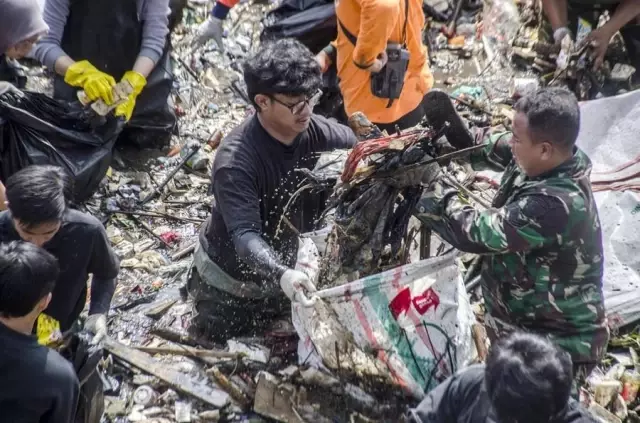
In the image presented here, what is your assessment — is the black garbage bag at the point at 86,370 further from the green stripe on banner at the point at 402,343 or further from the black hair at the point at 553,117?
the black hair at the point at 553,117

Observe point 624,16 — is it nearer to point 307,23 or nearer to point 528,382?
point 307,23

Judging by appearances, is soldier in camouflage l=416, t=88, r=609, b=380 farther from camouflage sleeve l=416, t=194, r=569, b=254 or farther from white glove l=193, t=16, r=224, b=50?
white glove l=193, t=16, r=224, b=50

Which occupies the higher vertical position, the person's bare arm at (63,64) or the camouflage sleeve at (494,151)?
the camouflage sleeve at (494,151)

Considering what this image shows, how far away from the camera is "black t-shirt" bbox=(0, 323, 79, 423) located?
2406 millimetres

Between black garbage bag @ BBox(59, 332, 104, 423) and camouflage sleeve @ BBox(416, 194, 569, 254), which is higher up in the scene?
camouflage sleeve @ BBox(416, 194, 569, 254)

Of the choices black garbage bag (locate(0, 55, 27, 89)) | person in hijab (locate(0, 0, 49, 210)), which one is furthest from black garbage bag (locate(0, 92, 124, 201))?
person in hijab (locate(0, 0, 49, 210))

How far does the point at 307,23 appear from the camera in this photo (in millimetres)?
5883

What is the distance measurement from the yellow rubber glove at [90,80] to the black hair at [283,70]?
2.09 m

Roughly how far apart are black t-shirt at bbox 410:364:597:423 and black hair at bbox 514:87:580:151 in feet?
3.17

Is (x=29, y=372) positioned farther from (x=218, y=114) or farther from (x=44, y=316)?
(x=218, y=114)

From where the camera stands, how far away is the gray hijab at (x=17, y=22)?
3.86m

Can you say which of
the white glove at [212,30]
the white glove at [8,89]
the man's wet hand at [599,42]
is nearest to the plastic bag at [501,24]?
the man's wet hand at [599,42]

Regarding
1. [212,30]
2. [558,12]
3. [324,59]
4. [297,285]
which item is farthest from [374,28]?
[558,12]

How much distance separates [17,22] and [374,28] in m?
2.07
